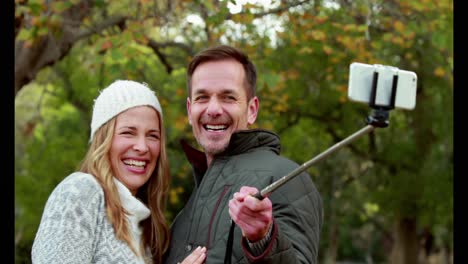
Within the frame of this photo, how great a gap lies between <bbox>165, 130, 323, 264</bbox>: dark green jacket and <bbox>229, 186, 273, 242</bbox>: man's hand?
0.28 ft

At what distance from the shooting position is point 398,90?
235 centimetres

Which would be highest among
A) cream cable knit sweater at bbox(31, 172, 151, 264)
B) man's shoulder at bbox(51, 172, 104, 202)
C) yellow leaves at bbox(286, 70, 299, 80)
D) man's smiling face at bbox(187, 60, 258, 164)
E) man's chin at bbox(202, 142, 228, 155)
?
yellow leaves at bbox(286, 70, 299, 80)

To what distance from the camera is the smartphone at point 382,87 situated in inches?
92.3

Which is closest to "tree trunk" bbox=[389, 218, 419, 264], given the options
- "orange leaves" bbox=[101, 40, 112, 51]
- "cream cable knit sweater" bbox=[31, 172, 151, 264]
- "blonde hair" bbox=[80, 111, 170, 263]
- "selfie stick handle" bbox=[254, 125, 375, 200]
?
"orange leaves" bbox=[101, 40, 112, 51]

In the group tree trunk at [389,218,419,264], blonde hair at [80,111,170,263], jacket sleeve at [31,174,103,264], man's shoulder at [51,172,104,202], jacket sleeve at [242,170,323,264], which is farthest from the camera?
tree trunk at [389,218,419,264]

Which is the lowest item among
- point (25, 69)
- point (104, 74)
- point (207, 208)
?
point (207, 208)

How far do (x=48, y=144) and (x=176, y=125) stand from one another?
17.9 ft

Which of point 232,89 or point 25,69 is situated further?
point 25,69

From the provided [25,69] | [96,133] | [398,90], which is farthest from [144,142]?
[25,69]

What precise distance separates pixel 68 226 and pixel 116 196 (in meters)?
0.35

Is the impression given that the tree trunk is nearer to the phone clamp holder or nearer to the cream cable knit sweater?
the cream cable knit sweater

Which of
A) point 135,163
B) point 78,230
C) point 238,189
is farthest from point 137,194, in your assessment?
point 238,189

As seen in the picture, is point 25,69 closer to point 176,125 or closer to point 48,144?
point 176,125

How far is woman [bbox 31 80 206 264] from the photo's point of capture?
359 centimetres
